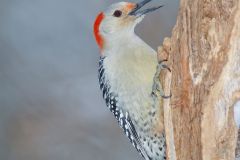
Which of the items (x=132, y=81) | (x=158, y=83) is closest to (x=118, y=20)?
(x=132, y=81)

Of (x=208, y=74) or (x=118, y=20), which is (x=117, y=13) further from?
(x=208, y=74)

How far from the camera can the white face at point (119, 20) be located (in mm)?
3797

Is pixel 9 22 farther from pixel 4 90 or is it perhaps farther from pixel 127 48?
pixel 127 48

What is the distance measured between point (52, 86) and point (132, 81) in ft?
5.04

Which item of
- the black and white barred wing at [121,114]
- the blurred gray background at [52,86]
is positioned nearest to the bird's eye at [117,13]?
the black and white barred wing at [121,114]

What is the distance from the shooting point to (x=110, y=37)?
382cm

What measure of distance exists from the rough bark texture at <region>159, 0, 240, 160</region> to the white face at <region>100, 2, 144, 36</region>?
0.88m

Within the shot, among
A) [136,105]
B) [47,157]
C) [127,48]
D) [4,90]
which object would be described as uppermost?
[127,48]

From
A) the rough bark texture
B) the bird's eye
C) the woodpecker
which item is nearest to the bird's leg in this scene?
the woodpecker

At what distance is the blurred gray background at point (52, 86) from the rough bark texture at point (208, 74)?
179 centimetres

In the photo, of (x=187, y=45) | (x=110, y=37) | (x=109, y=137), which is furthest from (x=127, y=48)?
(x=109, y=137)

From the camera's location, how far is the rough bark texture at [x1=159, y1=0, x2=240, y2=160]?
9.14 feet

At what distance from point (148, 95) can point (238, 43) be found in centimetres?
82

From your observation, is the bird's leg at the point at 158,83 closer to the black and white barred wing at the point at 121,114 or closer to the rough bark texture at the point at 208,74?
the rough bark texture at the point at 208,74
